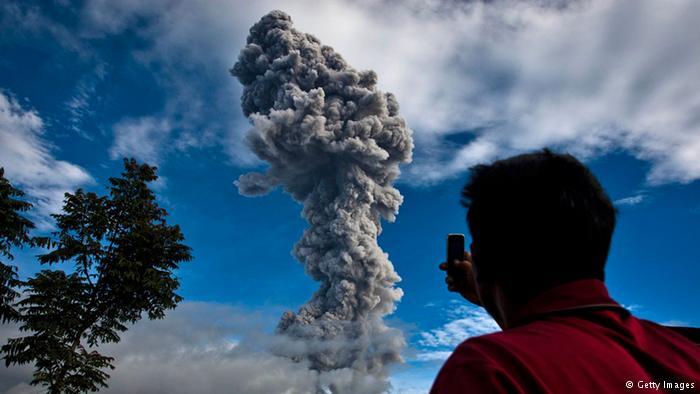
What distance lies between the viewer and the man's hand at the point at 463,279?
74.2 inches

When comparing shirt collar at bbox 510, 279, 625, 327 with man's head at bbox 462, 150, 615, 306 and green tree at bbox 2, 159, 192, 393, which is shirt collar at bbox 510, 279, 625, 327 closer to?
man's head at bbox 462, 150, 615, 306

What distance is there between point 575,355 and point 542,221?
408 mm

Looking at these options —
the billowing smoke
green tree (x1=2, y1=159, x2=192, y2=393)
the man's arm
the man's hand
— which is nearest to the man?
the man's arm

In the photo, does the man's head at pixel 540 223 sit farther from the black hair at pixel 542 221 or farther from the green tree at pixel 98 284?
the green tree at pixel 98 284

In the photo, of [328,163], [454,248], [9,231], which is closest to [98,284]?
[9,231]

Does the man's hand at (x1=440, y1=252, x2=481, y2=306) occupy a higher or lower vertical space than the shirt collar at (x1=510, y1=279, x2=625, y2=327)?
higher

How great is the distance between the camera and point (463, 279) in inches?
74.9

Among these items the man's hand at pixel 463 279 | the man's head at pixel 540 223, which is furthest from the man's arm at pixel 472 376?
the man's hand at pixel 463 279

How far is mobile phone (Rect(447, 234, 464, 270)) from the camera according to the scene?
76.9 inches

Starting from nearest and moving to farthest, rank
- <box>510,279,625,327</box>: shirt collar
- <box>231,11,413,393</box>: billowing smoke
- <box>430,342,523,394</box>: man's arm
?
<box>430,342,523,394</box>: man's arm, <box>510,279,625,327</box>: shirt collar, <box>231,11,413,393</box>: billowing smoke

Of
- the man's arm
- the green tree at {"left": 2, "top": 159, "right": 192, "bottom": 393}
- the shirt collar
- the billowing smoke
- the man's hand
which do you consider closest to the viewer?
the man's arm

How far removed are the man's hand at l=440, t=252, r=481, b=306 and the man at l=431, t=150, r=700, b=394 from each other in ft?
1.59

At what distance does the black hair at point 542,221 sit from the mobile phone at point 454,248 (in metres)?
0.67

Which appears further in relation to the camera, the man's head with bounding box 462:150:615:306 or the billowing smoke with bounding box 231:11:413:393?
the billowing smoke with bounding box 231:11:413:393
